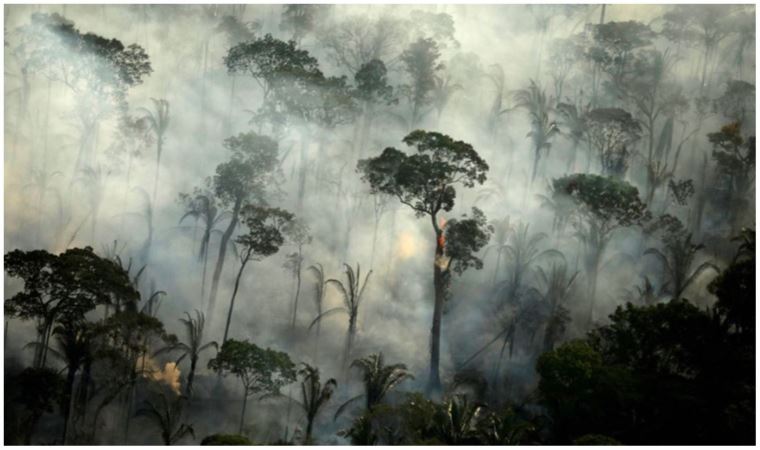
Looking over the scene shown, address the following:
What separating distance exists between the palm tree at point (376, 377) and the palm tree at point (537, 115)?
9621 millimetres

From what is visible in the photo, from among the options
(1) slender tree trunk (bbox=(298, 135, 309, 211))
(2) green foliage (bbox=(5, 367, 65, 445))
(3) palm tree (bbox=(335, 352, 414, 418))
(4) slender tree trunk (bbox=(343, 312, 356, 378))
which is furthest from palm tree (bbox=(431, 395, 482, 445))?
(2) green foliage (bbox=(5, 367, 65, 445))

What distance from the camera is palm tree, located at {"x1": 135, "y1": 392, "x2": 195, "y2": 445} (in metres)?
21.2

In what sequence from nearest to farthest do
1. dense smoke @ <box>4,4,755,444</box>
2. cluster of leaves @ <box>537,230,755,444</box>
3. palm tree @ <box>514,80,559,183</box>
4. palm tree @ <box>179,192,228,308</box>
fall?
cluster of leaves @ <box>537,230,755,444</box>
dense smoke @ <box>4,4,755,444</box>
palm tree @ <box>179,192,228,308</box>
palm tree @ <box>514,80,559,183</box>

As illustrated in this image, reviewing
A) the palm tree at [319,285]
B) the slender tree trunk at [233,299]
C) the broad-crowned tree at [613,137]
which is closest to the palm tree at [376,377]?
the palm tree at [319,285]

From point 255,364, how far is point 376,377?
3.65 metres

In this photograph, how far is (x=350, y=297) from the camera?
2445 cm

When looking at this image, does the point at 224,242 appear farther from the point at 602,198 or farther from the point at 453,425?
the point at 602,198

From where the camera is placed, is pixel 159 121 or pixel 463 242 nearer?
pixel 463 242

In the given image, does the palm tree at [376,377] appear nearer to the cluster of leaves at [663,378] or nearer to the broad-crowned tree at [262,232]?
the cluster of leaves at [663,378]

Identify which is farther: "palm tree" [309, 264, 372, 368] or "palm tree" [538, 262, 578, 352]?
"palm tree" [538, 262, 578, 352]

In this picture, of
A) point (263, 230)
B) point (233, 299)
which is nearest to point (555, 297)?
point (263, 230)

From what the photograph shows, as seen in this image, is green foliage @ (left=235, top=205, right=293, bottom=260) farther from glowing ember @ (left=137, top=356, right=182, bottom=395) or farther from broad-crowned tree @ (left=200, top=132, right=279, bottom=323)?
glowing ember @ (left=137, top=356, right=182, bottom=395)

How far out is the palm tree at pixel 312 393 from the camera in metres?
22.0

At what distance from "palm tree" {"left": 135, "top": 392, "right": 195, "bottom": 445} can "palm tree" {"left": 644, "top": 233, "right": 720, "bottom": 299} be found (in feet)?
53.2
